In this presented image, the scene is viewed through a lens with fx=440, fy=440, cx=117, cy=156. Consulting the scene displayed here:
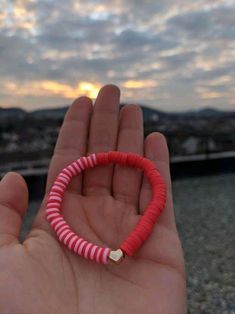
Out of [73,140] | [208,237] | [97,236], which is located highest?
[73,140]

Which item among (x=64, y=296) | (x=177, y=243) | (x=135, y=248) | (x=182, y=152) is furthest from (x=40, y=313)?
(x=182, y=152)

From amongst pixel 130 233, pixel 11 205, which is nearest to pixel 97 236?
pixel 130 233

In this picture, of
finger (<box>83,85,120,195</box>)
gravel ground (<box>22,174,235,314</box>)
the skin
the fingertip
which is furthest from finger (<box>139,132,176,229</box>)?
gravel ground (<box>22,174,235,314</box>)

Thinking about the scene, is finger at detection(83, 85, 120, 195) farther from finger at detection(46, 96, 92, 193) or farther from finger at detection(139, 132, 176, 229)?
finger at detection(139, 132, 176, 229)

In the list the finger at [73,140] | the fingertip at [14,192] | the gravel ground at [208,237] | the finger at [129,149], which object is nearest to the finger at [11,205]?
the fingertip at [14,192]

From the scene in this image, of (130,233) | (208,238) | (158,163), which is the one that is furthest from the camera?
(208,238)

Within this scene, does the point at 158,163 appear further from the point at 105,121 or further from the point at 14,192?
the point at 14,192
